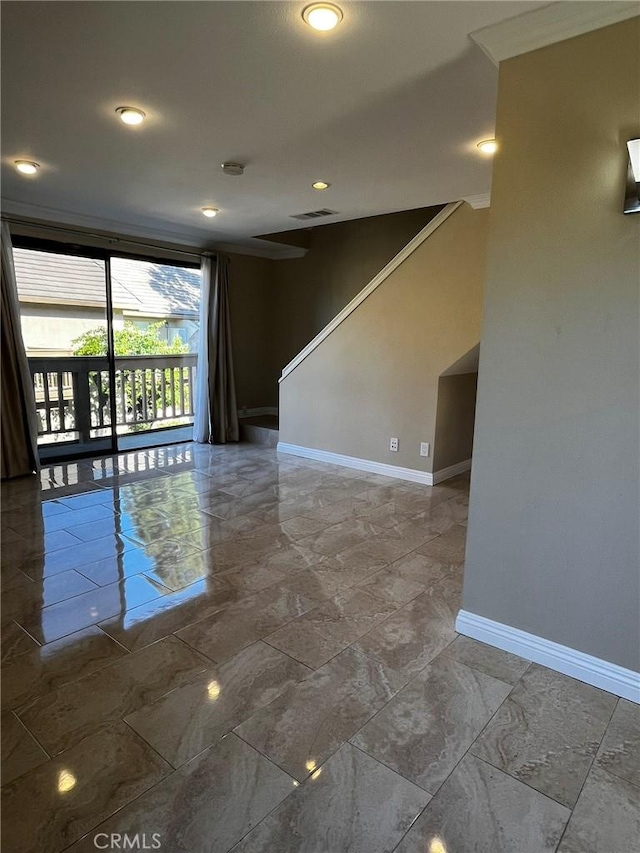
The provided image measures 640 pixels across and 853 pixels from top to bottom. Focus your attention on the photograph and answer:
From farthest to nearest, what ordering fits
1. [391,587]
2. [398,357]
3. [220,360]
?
[220,360] → [398,357] → [391,587]

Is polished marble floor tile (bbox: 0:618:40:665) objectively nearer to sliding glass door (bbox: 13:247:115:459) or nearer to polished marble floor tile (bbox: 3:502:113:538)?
polished marble floor tile (bbox: 3:502:113:538)

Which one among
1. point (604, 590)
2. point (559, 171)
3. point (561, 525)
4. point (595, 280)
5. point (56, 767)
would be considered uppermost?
point (559, 171)

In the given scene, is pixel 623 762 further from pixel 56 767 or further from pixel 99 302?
pixel 99 302

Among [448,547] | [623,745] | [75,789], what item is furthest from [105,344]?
[623,745]

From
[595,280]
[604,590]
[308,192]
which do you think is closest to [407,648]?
[604,590]

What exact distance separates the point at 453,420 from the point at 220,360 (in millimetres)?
2990

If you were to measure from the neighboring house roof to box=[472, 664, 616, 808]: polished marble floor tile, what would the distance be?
199 inches

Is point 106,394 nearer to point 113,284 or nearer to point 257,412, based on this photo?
point 113,284

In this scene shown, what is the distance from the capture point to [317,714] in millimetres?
1845

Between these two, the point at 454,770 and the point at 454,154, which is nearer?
the point at 454,770

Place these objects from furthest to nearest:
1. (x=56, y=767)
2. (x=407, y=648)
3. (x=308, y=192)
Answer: (x=308, y=192) → (x=407, y=648) → (x=56, y=767)

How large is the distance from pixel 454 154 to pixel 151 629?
3.10m

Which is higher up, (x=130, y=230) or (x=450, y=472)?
(x=130, y=230)

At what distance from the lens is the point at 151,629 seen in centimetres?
236
